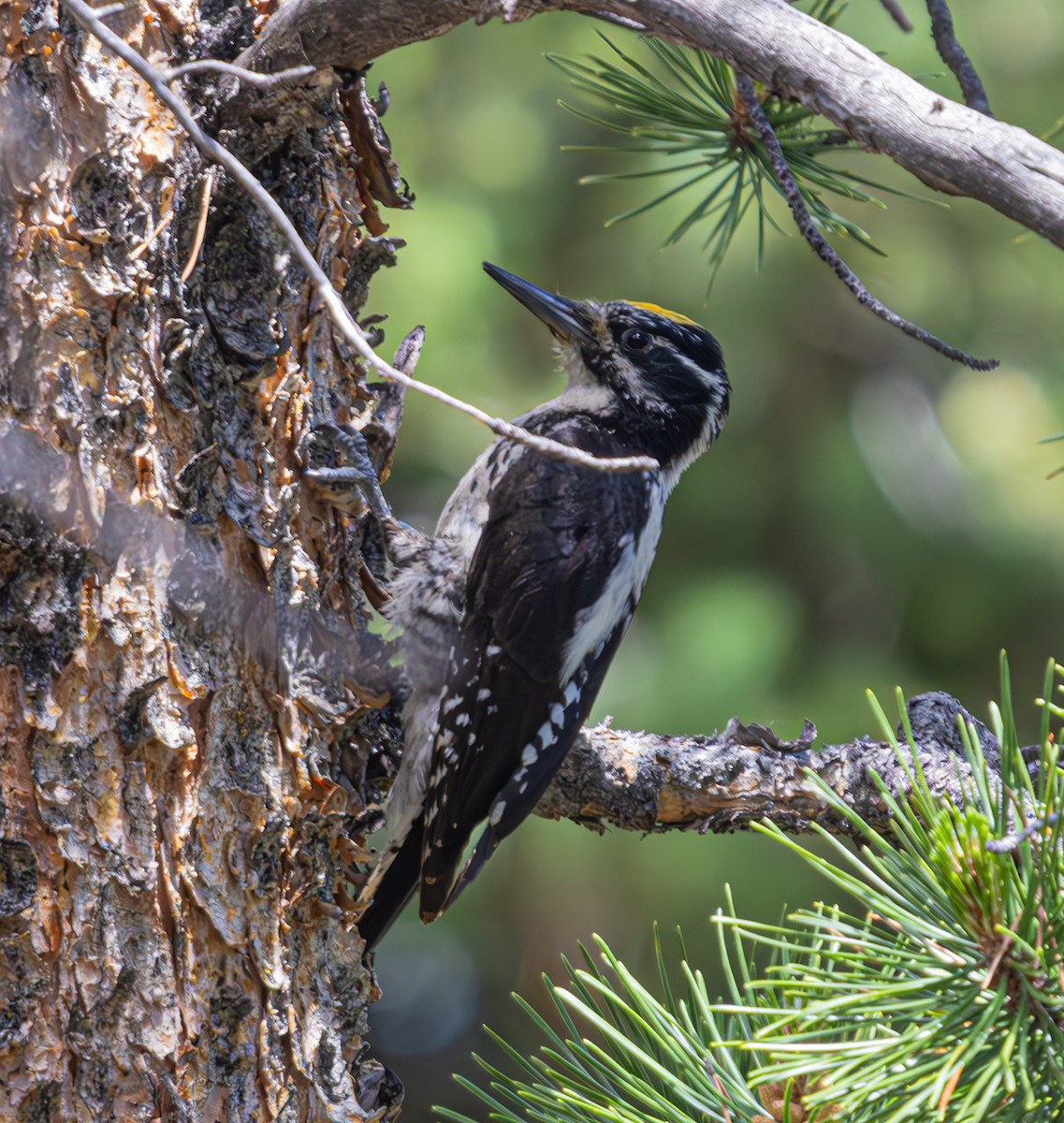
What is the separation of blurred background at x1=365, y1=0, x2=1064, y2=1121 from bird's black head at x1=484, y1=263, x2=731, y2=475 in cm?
175

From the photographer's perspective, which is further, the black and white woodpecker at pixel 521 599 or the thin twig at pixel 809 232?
the black and white woodpecker at pixel 521 599

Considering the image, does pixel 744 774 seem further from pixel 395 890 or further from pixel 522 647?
pixel 395 890

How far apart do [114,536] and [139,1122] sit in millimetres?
630

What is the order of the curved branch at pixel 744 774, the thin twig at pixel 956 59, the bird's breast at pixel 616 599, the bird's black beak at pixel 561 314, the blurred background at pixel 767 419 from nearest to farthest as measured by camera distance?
the thin twig at pixel 956 59 < the curved branch at pixel 744 774 < the bird's breast at pixel 616 599 < the bird's black beak at pixel 561 314 < the blurred background at pixel 767 419

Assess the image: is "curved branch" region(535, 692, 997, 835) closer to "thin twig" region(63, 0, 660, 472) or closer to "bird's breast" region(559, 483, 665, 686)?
"bird's breast" region(559, 483, 665, 686)

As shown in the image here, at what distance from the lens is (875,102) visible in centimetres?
101

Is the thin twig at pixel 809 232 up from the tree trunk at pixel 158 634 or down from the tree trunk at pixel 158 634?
up

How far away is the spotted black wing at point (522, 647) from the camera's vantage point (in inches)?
81.0

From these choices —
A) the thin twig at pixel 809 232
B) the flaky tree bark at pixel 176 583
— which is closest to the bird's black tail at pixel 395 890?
the flaky tree bark at pixel 176 583

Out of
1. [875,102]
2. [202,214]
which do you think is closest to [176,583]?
[202,214]

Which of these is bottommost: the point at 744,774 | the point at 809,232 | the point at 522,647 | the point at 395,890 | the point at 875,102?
the point at 395,890

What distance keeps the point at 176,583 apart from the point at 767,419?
3786 millimetres

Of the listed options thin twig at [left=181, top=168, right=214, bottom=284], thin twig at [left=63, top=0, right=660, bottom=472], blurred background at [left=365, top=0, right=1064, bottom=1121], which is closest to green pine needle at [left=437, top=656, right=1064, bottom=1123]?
thin twig at [left=63, top=0, right=660, bottom=472]

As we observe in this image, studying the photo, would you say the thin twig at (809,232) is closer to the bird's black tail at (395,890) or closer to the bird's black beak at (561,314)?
the bird's black beak at (561,314)
